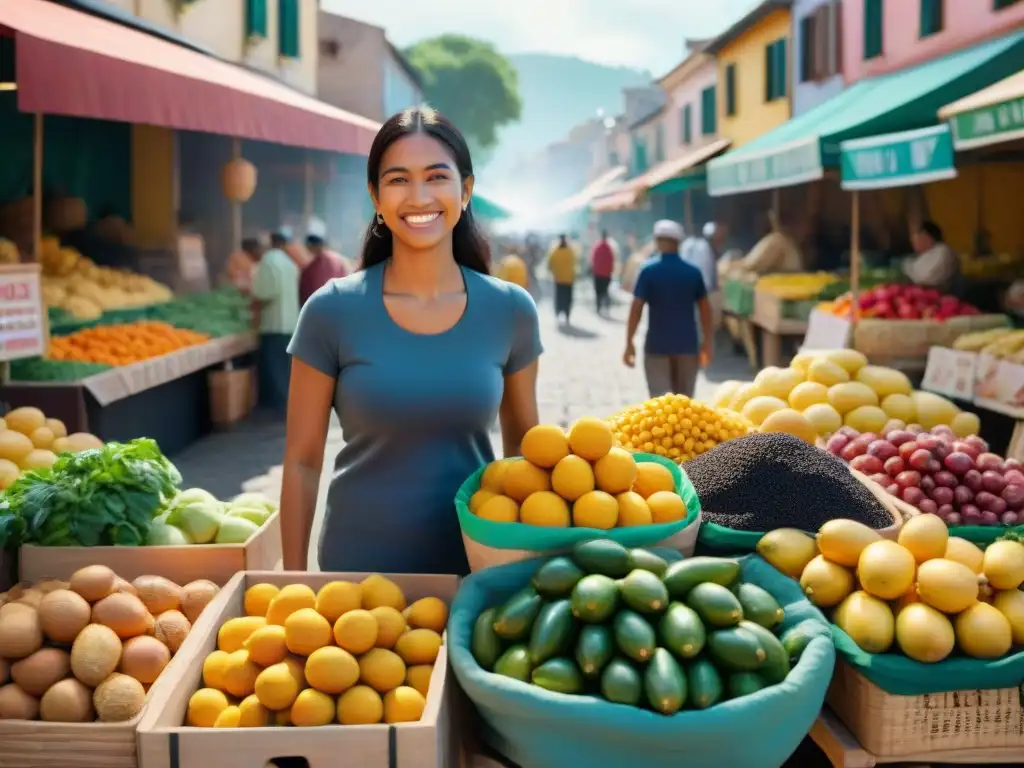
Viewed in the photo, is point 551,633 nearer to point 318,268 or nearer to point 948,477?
point 948,477

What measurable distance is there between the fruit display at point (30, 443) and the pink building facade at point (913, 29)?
11831 millimetres

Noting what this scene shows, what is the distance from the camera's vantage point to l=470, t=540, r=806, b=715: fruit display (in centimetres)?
241

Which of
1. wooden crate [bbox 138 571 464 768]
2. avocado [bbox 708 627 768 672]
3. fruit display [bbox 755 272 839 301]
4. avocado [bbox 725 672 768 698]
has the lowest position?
wooden crate [bbox 138 571 464 768]

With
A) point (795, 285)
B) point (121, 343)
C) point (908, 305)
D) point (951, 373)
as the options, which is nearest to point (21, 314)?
point (121, 343)

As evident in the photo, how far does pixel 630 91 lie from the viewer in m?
65.2

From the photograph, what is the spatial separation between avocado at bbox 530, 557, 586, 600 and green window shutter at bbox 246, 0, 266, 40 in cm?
1897

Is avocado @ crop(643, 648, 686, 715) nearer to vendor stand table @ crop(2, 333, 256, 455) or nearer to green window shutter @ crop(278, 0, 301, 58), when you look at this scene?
vendor stand table @ crop(2, 333, 256, 455)

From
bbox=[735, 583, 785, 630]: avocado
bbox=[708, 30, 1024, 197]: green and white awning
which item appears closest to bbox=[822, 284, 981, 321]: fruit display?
bbox=[708, 30, 1024, 197]: green and white awning

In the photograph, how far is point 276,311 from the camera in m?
12.0

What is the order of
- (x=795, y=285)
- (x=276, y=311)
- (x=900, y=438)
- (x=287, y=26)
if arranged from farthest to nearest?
1. (x=287, y=26)
2. (x=795, y=285)
3. (x=276, y=311)
4. (x=900, y=438)

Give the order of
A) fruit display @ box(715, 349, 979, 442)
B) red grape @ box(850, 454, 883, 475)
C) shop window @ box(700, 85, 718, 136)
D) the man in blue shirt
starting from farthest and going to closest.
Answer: shop window @ box(700, 85, 718, 136)
the man in blue shirt
fruit display @ box(715, 349, 979, 442)
red grape @ box(850, 454, 883, 475)

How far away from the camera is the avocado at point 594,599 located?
2.51 metres

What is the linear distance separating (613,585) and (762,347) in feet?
47.5

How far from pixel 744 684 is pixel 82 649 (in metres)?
1.63
